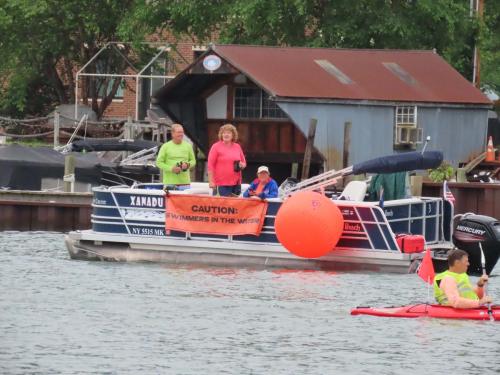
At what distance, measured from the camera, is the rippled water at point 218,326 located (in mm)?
18078

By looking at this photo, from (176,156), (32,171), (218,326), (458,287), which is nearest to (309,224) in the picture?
(176,156)

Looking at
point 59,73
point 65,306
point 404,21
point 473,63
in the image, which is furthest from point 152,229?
point 59,73

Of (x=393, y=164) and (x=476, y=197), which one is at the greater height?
(x=393, y=164)

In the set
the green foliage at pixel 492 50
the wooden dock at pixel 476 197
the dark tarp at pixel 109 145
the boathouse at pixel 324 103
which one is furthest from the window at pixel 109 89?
the wooden dock at pixel 476 197

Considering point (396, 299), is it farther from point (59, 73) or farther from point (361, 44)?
point (59, 73)

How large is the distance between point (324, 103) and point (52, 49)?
15.5 m

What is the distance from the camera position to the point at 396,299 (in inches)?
914

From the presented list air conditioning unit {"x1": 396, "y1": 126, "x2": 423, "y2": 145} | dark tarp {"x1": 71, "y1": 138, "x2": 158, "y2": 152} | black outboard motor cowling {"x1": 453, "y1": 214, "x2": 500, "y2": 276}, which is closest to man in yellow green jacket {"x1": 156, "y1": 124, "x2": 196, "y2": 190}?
black outboard motor cowling {"x1": 453, "y1": 214, "x2": 500, "y2": 276}

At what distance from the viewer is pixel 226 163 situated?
86.6 feet

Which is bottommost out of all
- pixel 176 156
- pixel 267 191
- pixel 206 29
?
pixel 267 191

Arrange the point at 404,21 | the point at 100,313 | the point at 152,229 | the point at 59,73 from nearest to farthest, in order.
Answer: the point at 100,313
the point at 152,229
the point at 404,21
the point at 59,73

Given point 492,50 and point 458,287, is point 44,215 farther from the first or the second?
point 492,50

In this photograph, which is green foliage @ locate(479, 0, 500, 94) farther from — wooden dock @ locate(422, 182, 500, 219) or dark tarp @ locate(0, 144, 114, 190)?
dark tarp @ locate(0, 144, 114, 190)

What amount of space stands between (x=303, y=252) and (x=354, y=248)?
2.56 feet
